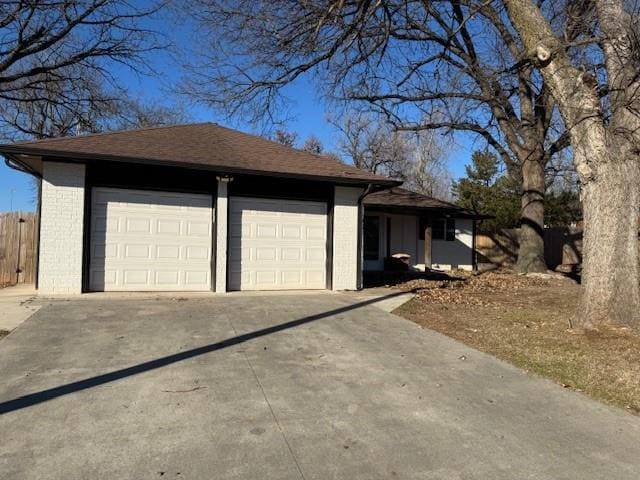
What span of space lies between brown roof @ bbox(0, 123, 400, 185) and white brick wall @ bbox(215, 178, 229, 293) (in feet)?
1.95

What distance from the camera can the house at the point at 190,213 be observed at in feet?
34.9

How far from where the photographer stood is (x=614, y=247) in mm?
7980

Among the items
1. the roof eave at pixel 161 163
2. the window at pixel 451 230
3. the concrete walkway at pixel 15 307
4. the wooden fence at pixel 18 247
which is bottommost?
the concrete walkway at pixel 15 307

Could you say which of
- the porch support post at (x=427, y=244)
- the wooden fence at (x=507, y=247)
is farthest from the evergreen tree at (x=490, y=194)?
the porch support post at (x=427, y=244)

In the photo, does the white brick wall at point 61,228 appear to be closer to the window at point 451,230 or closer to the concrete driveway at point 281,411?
the concrete driveway at point 281,411

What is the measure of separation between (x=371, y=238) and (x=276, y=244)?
29.9ft

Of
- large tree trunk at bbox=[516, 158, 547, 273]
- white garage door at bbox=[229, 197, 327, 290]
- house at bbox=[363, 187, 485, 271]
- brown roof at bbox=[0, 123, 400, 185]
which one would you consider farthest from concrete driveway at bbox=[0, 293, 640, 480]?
large tree trunk at bbox=[516, 158, 547, 273]

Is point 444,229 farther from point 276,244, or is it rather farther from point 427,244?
point 276,244

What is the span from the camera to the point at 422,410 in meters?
4.76

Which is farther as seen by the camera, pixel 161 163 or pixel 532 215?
pixel 532 215

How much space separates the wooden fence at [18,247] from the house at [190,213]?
314cm

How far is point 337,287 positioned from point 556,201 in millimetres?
26608

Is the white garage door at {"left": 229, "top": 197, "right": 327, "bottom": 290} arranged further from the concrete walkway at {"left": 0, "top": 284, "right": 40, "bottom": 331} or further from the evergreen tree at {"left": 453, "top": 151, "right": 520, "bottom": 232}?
the evergreen tree at {"left": 453, "top": 151, "right": 520, "bottom": 232}

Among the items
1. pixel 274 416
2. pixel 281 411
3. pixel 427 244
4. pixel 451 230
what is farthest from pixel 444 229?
pixel 274 416
